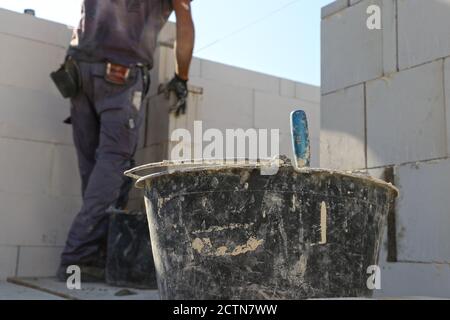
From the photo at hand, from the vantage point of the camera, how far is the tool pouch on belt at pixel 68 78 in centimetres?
314

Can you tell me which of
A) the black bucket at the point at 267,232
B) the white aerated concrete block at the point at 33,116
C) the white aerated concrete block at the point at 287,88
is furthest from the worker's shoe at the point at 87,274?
the white aerated concrete block at the point at 287,88

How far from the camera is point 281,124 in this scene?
491 centimetres

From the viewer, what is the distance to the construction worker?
3.00 m

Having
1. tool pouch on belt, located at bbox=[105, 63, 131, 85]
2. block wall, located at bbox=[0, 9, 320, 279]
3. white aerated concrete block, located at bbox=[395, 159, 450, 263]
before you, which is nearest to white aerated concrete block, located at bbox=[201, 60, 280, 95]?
block wall, located at bbox=[0, 9, 320, 279]

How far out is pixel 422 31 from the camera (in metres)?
2.41

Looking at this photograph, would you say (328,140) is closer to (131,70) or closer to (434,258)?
(434,258)

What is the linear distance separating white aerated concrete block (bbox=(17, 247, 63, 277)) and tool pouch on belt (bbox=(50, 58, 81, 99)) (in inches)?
36.5

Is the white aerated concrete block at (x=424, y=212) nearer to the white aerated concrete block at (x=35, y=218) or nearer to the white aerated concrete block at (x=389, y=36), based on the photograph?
the white aerated concrete block at (x=389, y=36)

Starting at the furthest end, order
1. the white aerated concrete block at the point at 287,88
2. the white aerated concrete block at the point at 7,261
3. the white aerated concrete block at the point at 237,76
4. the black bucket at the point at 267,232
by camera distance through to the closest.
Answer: the white aerated concrete block at the point at 287,88 → the white aerated concrete block at the point at 237,76 → the white aerated concrete block at the point at 7,261 → the black bucket at the point at 267,232

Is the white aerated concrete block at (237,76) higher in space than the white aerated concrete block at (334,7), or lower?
higher

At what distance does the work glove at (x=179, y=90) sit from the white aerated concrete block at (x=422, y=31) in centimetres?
135

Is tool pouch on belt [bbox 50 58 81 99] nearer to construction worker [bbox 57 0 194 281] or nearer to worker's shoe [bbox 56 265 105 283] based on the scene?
construction worker [bbox 57 0 194 281]

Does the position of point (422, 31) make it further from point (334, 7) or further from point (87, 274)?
point (87, 274)
